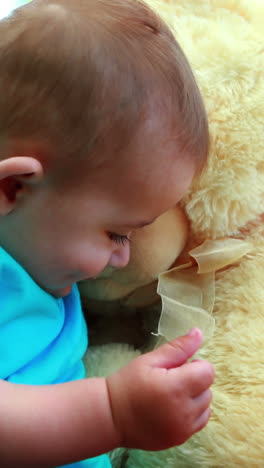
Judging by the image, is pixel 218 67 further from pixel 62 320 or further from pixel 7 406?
pixel 7 406

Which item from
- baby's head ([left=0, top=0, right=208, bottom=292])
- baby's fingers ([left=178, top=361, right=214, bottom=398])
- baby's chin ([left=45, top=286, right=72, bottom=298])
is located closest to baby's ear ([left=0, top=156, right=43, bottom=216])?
baby's head ([left=0, top=0, right=208, bottom=292])

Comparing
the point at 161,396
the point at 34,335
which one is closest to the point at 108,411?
the point at 161,396

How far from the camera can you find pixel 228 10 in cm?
86

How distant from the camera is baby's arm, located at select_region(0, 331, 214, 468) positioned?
1.82ft

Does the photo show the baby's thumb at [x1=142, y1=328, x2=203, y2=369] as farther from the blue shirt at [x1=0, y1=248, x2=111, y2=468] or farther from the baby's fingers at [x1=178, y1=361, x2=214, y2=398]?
the blue shirt at [x1=0, y1=248, x2=111, y2=468]

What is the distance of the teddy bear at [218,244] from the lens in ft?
2.50

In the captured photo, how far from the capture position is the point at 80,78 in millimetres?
574

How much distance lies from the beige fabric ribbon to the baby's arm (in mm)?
231

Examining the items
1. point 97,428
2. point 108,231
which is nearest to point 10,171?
point 108,231

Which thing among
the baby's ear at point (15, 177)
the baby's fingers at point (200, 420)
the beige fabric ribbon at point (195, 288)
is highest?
the baby's ear at point (15, 177)

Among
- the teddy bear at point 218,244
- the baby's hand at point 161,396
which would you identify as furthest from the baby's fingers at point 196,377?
the teddy bear at point 218,244

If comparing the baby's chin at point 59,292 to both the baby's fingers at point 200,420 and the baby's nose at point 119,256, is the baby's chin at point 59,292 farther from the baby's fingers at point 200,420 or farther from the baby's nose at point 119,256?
the baby's fingers at point 200,420

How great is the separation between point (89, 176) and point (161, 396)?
0.23 m

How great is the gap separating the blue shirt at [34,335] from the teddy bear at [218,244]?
8 centimetres
